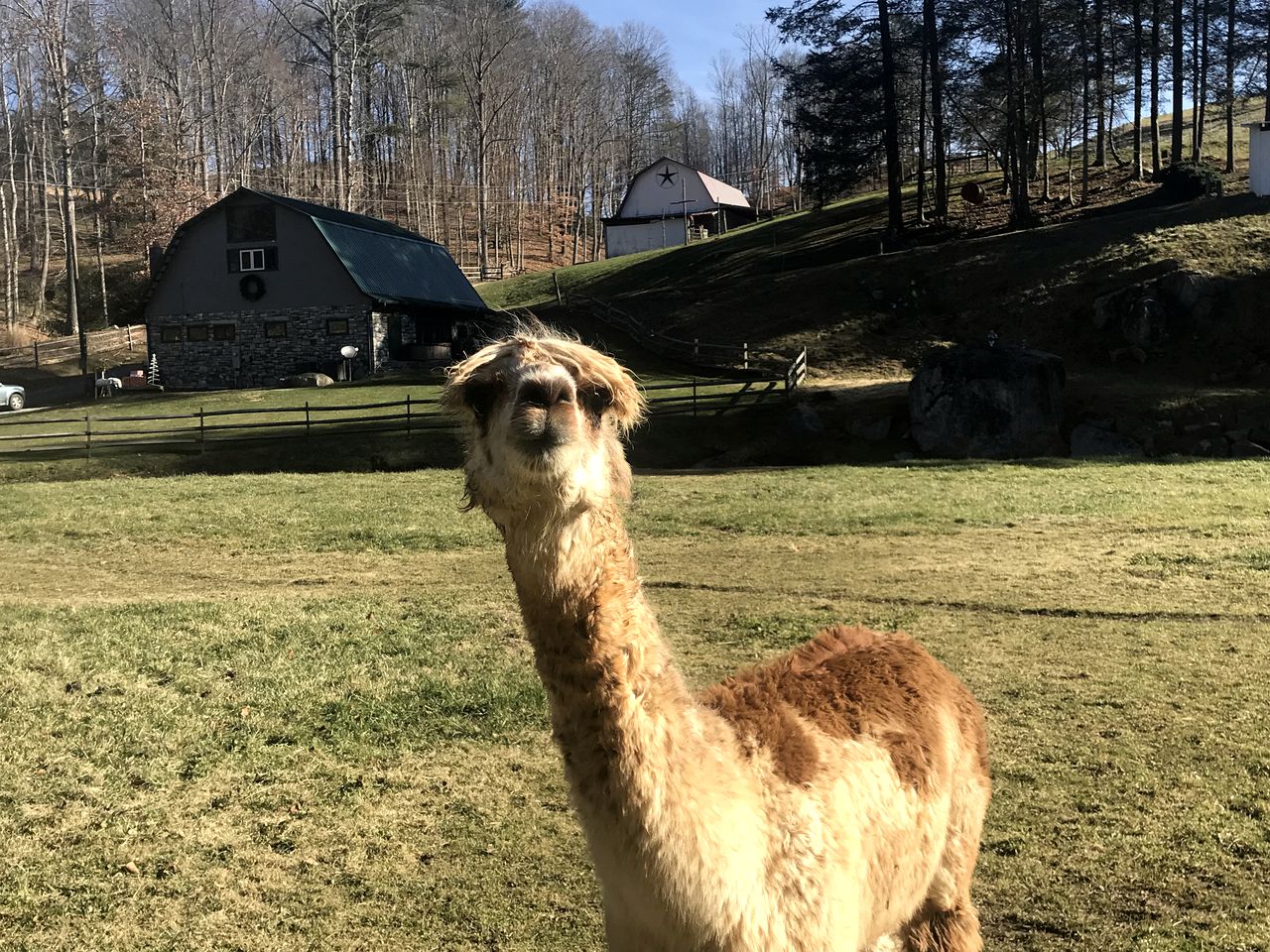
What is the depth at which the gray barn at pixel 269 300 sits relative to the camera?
36.8 meters

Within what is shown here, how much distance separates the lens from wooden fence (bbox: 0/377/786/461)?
2292 centimetres

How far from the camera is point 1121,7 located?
37531 mm

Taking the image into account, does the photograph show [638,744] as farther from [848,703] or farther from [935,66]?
[935,66]

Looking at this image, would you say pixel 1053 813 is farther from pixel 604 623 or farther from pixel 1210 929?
pixel 604 623

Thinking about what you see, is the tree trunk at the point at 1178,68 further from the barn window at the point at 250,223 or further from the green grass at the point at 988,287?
the barn window at the point at 250,223

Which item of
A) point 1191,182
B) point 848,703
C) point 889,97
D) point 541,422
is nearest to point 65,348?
point 889,97

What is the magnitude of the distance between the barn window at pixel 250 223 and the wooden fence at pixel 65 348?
11.2 meters

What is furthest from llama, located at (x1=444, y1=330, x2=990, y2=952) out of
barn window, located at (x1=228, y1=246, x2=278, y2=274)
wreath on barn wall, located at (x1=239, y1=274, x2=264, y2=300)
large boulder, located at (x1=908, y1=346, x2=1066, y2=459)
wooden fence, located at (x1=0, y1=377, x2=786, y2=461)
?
barn window, located at (x1=228, y1=246, x2=278, y2=274)

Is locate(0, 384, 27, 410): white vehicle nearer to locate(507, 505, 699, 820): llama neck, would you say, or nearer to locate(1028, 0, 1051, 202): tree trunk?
locate(1028, 0, 1051, 202): tree trunk

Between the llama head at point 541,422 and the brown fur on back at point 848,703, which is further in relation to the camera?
the brown fur on back at point 848,703

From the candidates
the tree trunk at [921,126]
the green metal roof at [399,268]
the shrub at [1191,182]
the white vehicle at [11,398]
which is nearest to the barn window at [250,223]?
the green metal roof at [399,268]

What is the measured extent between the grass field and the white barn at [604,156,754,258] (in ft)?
172

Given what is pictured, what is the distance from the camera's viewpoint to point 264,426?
2453 cm

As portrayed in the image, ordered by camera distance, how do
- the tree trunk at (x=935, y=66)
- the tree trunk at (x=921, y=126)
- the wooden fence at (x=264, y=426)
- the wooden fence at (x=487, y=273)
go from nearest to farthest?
the wooden fence at (x=264, y=426) → the tree trunk at (x=935, y=66) → the tree trunk at (x=921, y=126) → the wooden fence at (x=487, y=273)
